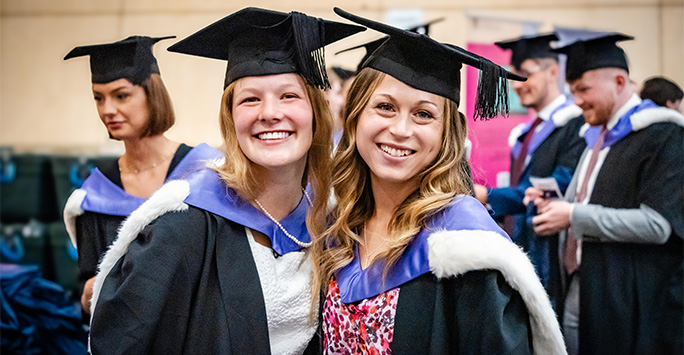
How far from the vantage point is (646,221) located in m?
2.54

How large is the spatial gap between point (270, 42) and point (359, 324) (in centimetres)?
82

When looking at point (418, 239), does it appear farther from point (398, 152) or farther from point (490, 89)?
point (490, 89)

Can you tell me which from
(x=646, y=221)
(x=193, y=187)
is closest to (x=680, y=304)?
(x=646, y=221)

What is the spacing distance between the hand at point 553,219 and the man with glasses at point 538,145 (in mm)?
63

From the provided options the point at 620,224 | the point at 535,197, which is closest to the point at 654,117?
the point at 620,224

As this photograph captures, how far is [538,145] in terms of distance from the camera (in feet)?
10.6

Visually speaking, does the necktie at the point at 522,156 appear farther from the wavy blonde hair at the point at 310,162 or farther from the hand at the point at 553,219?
the wavy blonde hair at the point at 310,162

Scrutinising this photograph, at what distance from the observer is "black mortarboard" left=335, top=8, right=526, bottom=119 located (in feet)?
5.11

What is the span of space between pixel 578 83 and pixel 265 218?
70.6 inches

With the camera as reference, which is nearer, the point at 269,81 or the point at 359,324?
the point at 359,324

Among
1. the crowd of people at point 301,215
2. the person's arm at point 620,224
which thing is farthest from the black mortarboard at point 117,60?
the person's arm at point 620,224

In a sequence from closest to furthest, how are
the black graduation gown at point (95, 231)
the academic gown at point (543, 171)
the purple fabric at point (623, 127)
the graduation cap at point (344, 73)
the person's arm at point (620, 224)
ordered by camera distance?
the black graduation gown at point (95, 231) → the person's arm at point (620, 224) → the purple fabric at point (623, 127) → the academic gown at point (543, 171) → the graduation cap at point (344, 73)

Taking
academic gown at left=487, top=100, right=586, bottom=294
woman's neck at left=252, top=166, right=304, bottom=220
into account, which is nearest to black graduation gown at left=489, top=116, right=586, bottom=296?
academic gown at left=487, top=100, right=586, bottom=294

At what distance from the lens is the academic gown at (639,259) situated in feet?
8.34
